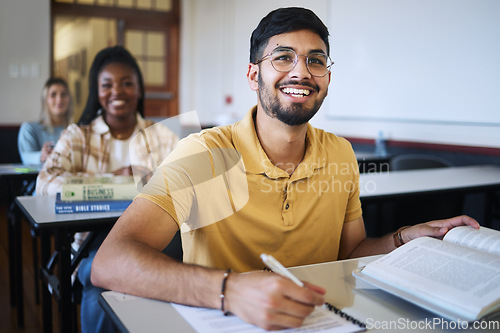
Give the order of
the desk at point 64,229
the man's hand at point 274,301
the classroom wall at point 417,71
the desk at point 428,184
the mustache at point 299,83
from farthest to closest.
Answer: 1. the classroom wall at point 417,71
2. the desk at point 428,184
3. the desk at point 64,229
4. the mustache at point 299,83
5. the man's hand at point 274,301

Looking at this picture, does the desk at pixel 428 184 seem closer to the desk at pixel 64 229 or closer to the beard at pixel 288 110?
the beard at pixel 288 110

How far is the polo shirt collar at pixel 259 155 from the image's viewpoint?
1300 millimetres

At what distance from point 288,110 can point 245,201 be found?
278 mm

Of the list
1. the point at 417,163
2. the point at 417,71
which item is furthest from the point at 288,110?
the point at 417,71

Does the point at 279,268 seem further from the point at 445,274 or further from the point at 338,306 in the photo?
the point at 445,274

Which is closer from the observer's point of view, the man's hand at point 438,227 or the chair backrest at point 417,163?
the man's hand at point 438,227

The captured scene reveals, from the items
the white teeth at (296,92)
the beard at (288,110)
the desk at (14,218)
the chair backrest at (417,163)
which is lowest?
the desk at (14,218)

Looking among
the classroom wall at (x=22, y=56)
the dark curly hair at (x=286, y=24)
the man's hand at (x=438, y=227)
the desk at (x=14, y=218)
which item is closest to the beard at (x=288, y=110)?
the dark curly hair at (x=286, y=24)

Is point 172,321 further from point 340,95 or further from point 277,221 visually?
point 340,95

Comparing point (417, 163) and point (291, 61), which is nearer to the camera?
point (291, 61)

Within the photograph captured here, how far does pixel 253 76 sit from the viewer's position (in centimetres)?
141

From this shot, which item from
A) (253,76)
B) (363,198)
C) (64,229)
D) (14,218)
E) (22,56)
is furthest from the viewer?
(22,56)

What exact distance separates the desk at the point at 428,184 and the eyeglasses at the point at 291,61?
827 millimetres

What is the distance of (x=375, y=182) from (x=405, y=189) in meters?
0.20
